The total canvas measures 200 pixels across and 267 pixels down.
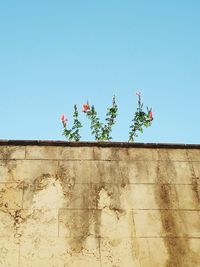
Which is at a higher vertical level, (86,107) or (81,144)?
(86,107)

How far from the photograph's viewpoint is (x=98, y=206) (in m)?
5.20

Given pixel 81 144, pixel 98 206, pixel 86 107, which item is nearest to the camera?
pixel 98 206

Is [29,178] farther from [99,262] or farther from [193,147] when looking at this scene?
[193,147]

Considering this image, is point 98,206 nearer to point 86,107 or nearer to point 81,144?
point 81,144

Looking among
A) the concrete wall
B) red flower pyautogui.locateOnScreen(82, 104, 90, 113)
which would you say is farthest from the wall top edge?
red flower pyautogui.locateOnScreen(82, 104, 90, 113)

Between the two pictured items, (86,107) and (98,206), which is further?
(86,107)

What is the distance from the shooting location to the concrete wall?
4828mm

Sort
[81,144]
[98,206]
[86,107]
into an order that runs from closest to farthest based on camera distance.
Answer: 1. [98,206]
2. [81,144]
3. [86,107]

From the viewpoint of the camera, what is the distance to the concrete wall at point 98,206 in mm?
4828

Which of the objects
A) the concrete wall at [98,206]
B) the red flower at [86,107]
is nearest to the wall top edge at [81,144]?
the concrete wall at [98,206]

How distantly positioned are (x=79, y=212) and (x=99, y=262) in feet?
2.72

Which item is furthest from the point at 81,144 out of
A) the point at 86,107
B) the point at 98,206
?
the point at 86,107

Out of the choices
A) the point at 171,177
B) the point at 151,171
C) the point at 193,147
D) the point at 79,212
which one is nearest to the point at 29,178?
the point at 79,212

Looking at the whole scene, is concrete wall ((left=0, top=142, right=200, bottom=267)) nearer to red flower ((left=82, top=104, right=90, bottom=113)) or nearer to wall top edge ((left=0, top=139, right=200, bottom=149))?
wall top edge ((left=0, top=139, right=200, bottom=149))
